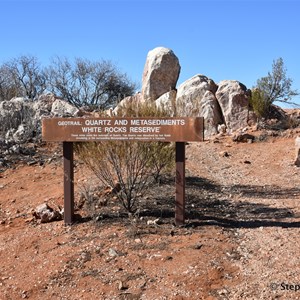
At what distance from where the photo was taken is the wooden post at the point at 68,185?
734 cm

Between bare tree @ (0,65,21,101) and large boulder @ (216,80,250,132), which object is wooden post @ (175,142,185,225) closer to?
large boulder @ (216,80,250,132)

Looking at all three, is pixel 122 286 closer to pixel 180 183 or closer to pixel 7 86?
pixel 180 183

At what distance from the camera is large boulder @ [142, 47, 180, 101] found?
22.2 meters

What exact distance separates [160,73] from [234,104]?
5091 mm

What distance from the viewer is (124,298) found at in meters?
4.99

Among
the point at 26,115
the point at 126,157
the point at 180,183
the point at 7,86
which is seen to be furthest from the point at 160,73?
the point at 180,183

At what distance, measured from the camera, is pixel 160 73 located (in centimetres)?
2220

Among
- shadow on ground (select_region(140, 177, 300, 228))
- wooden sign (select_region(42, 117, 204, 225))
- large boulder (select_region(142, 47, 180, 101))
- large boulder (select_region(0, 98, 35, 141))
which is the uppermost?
large boulder (select_region(142, 47, 180, 101))

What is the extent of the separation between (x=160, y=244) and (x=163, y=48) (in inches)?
698

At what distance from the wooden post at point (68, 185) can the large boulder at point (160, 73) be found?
14859 millimetres

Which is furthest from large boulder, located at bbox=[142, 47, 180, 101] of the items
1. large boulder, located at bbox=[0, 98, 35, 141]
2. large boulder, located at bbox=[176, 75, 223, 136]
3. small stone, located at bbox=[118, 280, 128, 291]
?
small stone, located at bbox=[118, 280, 128, 291]

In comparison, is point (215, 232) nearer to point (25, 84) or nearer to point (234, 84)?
point (234, 84)

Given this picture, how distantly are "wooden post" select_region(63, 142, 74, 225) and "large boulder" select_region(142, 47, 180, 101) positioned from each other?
14.9 meters

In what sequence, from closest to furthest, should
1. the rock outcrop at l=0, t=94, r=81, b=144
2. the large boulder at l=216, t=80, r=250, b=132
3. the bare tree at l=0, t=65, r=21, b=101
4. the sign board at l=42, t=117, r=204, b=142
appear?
the sign board at l=42, t=117, r=204, b=142, the rock outcrop at l=0, t=94, r=81, b=144, the large boulder at l=216, t=80, r=250, b=132, the bare tree at l=0, t=65, r=21, b=101
